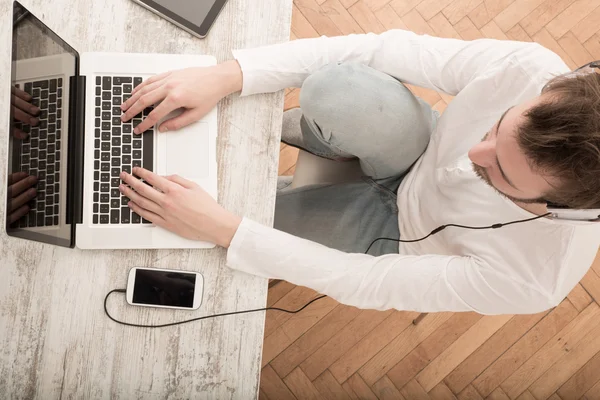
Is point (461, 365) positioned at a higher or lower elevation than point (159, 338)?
lower

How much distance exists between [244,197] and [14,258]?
0.42 meters

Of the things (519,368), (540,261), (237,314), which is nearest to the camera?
(540,261)

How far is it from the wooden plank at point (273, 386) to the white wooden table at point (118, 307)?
74 cm

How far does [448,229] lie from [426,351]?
0.85m

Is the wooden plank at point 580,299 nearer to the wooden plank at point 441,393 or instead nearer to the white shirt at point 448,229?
the wooden plank at point 441,393

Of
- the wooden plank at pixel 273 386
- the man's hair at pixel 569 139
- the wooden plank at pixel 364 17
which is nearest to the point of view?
the man's hair at pixel 569 139

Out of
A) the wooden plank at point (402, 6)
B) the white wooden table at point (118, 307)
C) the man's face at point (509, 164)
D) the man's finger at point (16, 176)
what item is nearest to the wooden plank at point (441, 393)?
the white wooden table at point (118, 307)

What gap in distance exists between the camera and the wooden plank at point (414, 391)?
5.37ft

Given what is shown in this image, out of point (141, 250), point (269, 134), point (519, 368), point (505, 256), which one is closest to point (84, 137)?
point (141, 250)

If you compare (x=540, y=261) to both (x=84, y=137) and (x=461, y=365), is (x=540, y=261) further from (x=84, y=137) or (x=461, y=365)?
(x=461, y=365)

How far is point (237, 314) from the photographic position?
2.95ft

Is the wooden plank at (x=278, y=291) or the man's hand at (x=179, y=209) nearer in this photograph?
the man's hand at (x=179, y=209)

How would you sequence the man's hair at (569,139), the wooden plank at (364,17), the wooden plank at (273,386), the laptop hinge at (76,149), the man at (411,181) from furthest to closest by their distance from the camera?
1. the wooden plank at (364,17)
2. the wooden plank at (273,386)
3. the laptop hinge at (76,149)
4. the man at (411,181)
5. the man's hair at (569,139)

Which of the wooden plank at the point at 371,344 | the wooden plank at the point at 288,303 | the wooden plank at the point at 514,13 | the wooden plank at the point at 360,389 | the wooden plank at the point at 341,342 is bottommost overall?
the wooden plank at the point at 360,389
